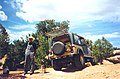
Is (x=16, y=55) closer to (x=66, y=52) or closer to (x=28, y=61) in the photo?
(x=66, y=52)

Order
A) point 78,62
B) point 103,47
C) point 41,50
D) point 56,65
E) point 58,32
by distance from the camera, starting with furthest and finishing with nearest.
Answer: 1. point 103,47
2. point 41,50
3. point 58,32
4. point 56,65
5. point 78,62

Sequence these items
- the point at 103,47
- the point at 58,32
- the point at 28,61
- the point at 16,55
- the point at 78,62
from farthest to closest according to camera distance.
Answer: the point at 103,47
the point at 16,55
the point at 58,32
the point at 78,62
the point at 28,61

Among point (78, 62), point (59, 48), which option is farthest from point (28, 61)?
Result: point (78, 62)

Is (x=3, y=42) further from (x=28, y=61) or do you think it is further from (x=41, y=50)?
(x=28, y=61)

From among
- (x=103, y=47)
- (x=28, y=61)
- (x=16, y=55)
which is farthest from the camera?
(x=103, y=47)

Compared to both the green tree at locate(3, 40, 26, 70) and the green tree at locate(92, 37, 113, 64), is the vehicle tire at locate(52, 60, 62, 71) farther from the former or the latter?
the green tree at locate(92, 37, 113, 64)

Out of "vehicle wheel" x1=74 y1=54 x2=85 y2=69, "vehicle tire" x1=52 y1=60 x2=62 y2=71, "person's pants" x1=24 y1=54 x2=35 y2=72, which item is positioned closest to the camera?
"person's pants" x1=24 y1=54 x2=35 y2=72

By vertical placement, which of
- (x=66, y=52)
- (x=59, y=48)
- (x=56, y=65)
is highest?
(x=59, y=48)

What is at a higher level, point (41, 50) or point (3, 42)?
point (3, 42)

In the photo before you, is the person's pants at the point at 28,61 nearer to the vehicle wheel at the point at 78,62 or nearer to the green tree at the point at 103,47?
the vehicle wheel at the point at 78,62

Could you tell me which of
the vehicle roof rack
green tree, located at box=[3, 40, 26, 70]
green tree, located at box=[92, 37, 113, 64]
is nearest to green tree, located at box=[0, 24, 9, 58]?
green tree, located at box=[3, 40, 26, 70]

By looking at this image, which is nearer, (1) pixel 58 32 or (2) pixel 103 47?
(1) pixel 58 32

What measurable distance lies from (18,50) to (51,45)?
31550mm

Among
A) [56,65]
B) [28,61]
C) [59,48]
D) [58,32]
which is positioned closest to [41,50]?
[58,32]
